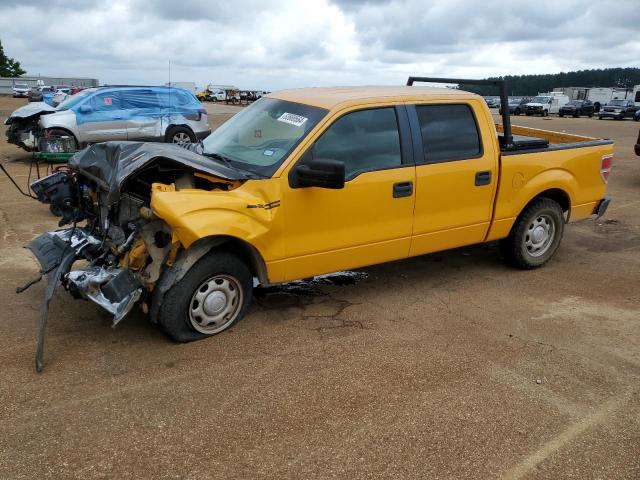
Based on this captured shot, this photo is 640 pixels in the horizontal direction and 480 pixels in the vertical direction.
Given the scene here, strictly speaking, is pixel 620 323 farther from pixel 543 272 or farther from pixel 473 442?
pixel 473 442

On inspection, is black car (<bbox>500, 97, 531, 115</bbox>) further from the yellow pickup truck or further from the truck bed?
the yellow pickup truck

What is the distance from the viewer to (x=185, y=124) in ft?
47.0

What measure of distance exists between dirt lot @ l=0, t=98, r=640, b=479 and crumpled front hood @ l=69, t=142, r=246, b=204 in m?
1.15

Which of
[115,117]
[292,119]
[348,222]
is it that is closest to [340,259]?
[348,222]

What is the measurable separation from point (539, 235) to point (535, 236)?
0.06 meters

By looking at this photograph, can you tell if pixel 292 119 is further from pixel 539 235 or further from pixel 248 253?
pixel 539 235

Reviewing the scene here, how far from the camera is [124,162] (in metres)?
4.02

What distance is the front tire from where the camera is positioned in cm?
391

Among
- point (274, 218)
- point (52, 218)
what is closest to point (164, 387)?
point (274, 218)

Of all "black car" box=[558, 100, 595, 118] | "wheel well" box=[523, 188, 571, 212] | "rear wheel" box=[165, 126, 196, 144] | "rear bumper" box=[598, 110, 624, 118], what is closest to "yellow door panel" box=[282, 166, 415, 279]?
"wheel well" box=[523, 188, 571, 212]

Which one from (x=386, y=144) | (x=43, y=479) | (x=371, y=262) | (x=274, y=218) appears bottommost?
(x=43, y=479)

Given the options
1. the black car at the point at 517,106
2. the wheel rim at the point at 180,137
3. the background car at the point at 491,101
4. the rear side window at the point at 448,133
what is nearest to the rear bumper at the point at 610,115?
the black car at the point at 517,106

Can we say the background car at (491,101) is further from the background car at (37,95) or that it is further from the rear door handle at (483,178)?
the background car at (37,95)

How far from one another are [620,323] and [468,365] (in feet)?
5.51
